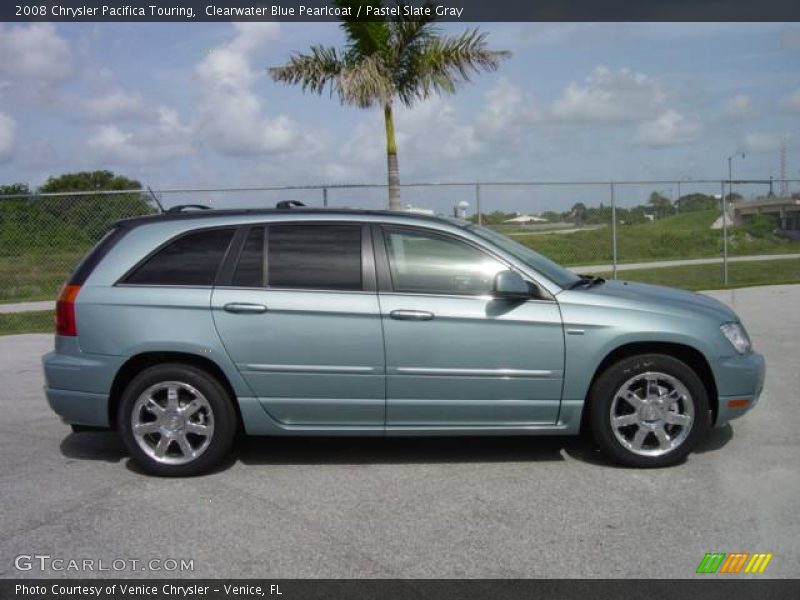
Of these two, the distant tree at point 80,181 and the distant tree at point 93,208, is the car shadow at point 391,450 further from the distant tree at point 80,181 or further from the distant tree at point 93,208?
the distant tree at point 80,181

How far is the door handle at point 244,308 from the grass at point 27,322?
312 inches

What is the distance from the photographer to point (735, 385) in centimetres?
526

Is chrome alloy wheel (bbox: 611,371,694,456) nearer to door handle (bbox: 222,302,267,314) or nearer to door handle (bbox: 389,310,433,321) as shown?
door handle (bbox: 389,310,433,321)

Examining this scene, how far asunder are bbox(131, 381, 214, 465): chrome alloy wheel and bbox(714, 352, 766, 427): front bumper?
3295mm

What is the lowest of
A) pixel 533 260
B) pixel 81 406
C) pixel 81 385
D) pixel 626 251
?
pixel 81 406

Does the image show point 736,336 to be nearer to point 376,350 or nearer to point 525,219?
point 376,350

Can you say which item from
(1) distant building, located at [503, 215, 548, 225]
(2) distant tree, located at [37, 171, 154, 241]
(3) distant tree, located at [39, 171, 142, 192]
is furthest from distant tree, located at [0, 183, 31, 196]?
(3) distant tree, located at [39, 171, 142, 192]

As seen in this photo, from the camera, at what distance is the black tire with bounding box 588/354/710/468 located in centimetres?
518

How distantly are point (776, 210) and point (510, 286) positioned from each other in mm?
15484

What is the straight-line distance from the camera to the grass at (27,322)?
1226 centimetres

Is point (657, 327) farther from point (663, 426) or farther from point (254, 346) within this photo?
point (254, 346)

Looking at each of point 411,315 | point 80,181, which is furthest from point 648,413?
point 80,181
